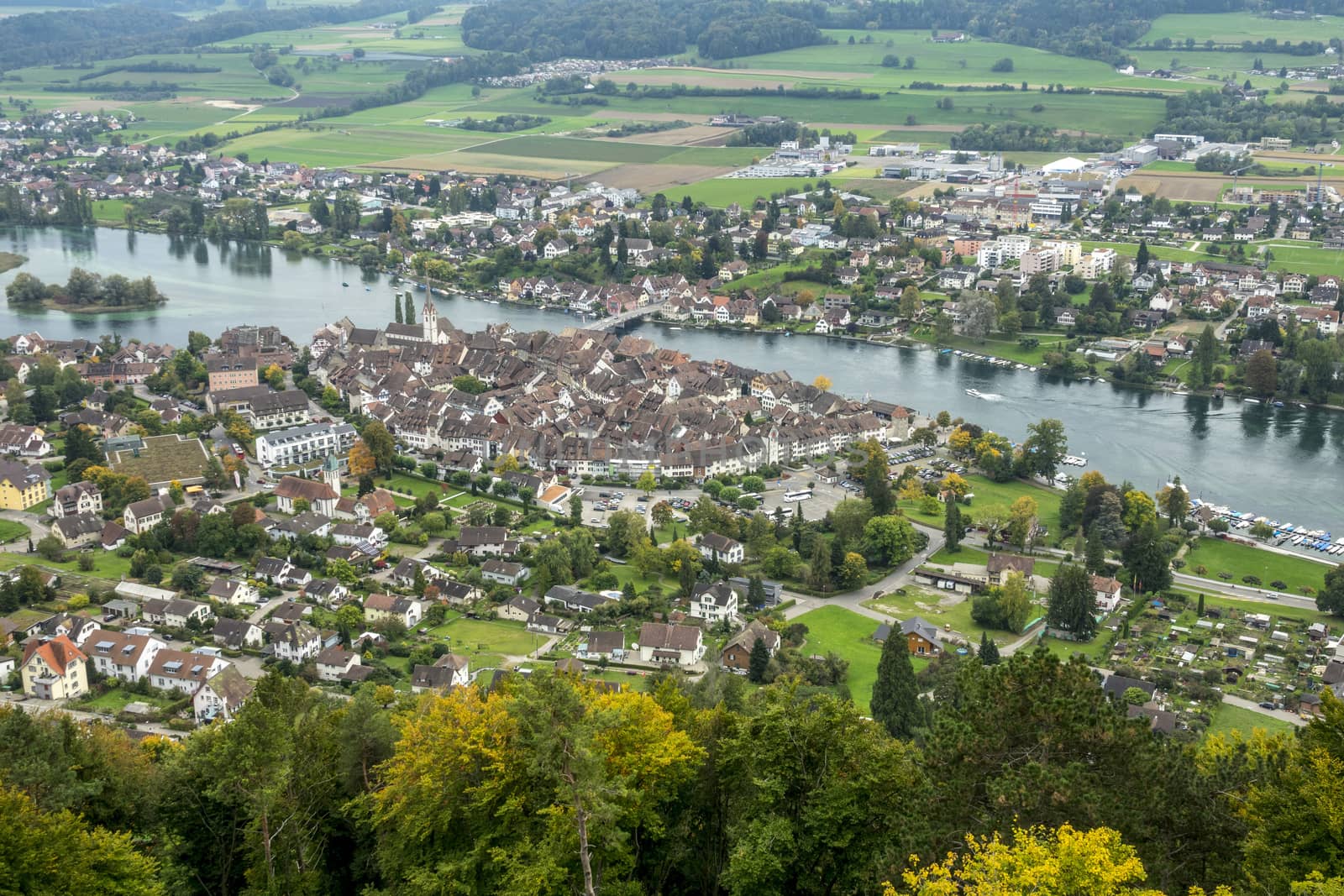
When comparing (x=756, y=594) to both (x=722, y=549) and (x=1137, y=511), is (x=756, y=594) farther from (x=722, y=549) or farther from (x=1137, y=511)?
(x=1137, y=511)

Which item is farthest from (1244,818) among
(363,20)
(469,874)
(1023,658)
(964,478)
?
(363,20)

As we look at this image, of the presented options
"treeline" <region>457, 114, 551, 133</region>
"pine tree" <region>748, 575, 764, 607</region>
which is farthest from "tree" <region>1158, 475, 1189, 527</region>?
"treeline" <region>457, 114, 551, 133</region>

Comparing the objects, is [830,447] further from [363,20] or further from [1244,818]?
[363,20]

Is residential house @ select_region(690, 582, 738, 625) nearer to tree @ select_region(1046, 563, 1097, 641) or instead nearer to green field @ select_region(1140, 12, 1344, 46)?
tree @ select_region(1046, 563, 1097, 641)

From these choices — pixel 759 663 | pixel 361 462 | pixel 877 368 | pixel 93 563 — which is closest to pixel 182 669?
pixel 93 563

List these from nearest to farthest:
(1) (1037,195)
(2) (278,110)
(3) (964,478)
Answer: (3) (964,478)
(1) (1037,195)
(2) (278,110)

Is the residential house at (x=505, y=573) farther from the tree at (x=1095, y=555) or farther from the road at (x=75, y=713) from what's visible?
the tree at (x=1095, y=555)

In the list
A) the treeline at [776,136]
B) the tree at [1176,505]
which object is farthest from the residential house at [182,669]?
the treeline at [776,136]
